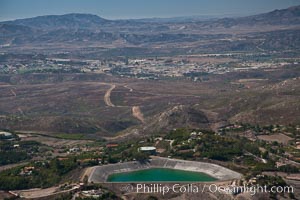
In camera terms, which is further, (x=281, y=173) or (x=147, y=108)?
(x=147, y=108)

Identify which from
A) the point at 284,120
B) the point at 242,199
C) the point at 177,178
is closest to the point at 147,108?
the point at 284,120

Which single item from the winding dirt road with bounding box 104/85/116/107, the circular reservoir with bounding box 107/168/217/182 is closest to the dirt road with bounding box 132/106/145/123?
the winding dirt road with bounding box 104/85/116/107

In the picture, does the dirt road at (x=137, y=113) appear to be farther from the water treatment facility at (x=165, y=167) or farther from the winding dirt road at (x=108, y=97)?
the water treatment facility at (x=165, y=167)

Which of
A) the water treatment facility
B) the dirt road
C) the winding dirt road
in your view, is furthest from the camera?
the winding dirt road

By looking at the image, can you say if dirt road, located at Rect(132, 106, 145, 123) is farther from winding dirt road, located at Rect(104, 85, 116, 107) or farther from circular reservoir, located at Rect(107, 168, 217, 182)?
circular reservoir, located at Rect(107, 168, 217, 182)

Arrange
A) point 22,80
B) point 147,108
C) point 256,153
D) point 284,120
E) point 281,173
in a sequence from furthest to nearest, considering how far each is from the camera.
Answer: point 22,80
point 147,108
point 284,120
point 256,153
point 281,173

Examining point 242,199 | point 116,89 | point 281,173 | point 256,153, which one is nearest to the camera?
point 242,199

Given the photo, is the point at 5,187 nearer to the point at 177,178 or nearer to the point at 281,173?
the point at 177,178

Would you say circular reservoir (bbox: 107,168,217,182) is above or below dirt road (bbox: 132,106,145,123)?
above
